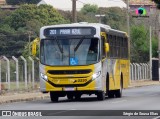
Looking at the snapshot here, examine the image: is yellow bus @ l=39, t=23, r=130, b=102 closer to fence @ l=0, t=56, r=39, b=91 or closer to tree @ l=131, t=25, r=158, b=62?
fence @ l=0, t=56, r=39, b=91

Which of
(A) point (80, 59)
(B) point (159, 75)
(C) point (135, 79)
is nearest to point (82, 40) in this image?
(A) point (80, 59)

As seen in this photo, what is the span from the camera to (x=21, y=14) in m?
102

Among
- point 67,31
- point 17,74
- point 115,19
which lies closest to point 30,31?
point 115,19

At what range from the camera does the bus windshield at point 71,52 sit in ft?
121

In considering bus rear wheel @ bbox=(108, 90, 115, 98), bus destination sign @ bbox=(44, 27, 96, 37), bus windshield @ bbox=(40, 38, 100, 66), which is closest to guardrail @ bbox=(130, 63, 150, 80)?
bus rear wheel @ bbox=(108, 90, 115, 98)

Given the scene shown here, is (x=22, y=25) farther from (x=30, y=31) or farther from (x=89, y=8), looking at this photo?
(x=89, y=8)

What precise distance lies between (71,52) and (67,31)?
1.03 meters

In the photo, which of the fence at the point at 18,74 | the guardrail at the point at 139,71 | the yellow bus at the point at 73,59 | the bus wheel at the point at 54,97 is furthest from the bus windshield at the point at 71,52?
the guardrail at the point at 139,71

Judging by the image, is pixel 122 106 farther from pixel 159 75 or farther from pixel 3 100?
pixel 159 75

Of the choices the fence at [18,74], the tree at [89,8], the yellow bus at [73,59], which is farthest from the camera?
the tree at [89,8]

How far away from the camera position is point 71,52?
121 feet

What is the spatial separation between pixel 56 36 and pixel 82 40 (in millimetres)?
A: 1173

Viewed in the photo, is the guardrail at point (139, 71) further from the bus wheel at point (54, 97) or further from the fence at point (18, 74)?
the bus wheel at point (54, 97)

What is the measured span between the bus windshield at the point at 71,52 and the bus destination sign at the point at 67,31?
0.30 m
